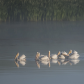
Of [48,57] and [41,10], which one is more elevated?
[41,10]

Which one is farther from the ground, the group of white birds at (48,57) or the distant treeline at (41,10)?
the distant treeline at (41,10)

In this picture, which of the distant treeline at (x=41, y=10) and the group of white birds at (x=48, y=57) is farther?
the distant treeline at (x=41, y=10)

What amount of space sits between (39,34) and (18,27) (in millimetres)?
5114

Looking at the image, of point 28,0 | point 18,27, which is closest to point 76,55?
point 18,27

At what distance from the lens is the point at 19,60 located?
521 inches

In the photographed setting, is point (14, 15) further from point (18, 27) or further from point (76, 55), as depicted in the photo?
point (76, 55)

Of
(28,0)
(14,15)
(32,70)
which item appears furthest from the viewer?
(28,0)

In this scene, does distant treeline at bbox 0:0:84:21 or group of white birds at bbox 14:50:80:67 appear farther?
distant treeline at bbox 0:0:84:21

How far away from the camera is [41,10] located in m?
Result: 31.2

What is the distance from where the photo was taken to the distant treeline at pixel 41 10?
1196 inches

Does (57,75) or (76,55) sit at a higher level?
(76,55)

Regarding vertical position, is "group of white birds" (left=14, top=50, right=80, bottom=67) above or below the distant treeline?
below

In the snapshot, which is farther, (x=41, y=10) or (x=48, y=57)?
(x=41, y=10)

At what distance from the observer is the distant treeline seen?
30.4 meters
